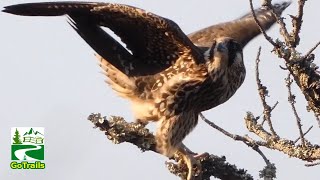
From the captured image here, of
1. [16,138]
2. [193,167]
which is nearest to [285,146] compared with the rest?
[193,167]

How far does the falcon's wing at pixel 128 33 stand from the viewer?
5953 mm

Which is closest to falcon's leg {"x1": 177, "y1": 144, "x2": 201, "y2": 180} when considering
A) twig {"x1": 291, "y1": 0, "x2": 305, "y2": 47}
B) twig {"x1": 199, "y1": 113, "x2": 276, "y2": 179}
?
twig {"x1": 199, "y1": 113, "x2": 276, "y2": 179}

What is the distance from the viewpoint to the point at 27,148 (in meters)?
7.96

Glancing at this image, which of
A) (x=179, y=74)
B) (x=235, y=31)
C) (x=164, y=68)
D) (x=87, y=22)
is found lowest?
(x=179, y=74)

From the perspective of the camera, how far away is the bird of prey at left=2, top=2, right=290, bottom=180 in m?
6.30

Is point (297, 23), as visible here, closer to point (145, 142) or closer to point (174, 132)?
point (145, 142)

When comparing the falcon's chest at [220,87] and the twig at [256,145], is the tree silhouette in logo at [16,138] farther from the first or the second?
the twig at [256,145]

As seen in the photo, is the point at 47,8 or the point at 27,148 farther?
the point at 27,148

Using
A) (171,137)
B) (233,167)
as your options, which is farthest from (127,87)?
(233,167)

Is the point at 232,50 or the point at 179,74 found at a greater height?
the point at 232,50

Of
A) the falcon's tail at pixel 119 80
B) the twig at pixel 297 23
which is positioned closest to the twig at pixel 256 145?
the twig at pixel 297 23

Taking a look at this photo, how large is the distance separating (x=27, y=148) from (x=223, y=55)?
2543 mm

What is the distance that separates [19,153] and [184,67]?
234 cm

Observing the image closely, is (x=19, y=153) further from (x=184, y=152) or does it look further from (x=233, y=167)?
(x=233, y=167)
